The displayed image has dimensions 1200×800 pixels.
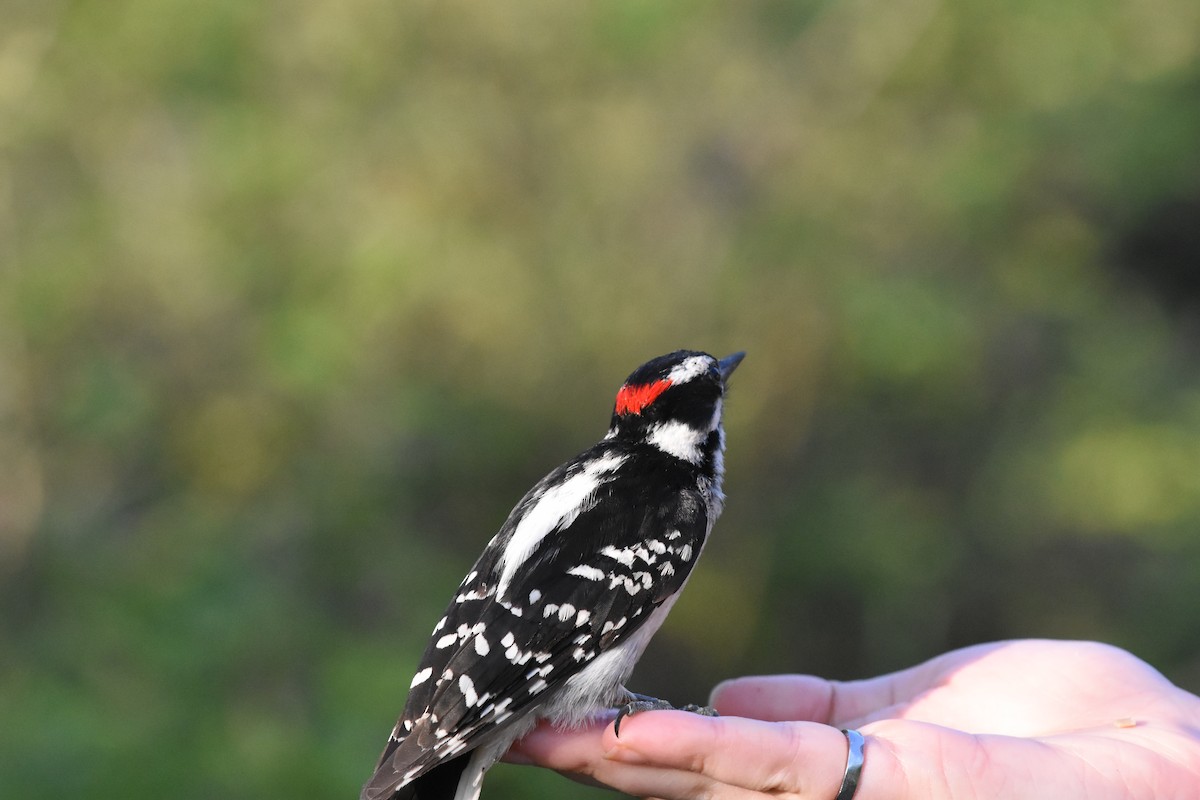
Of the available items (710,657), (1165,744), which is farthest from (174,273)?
(1165,744)

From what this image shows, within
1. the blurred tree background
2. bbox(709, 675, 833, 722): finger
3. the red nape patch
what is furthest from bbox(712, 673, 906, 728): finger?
the blurred tree background

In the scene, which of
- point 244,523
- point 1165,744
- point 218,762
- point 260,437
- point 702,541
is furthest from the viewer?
point 260,437

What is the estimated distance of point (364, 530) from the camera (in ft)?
17.0

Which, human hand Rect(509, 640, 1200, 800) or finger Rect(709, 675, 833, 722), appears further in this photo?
finger Rect(709, 675, 833, 722)

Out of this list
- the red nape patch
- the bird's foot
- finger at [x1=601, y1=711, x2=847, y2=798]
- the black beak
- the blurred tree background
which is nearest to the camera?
finger at [x1=601, y1=711, x2=847, y2=798]

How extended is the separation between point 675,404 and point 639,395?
0.35 ft

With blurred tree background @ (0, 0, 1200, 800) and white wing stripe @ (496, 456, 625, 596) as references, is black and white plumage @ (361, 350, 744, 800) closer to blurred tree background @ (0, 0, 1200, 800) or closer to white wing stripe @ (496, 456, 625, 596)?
white wing stripe @ (496, 456, 625, 596)

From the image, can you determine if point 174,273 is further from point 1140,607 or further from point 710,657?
point 1140,607

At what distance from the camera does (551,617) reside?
257 cm

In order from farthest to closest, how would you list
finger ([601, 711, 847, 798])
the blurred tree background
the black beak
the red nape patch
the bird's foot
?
the blurred tree background, the black beak, the red nape patch, the bird's foot, finger ([601, 711, 847, 798])

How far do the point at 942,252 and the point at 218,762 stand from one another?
15.3 feet

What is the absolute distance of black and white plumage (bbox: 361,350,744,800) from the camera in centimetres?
246

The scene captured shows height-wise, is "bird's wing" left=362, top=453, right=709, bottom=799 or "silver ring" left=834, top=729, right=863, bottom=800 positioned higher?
"bird's wing" left=362, top=453, right=709, bottom=799

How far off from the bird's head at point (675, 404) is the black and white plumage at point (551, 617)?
0.33 feet
